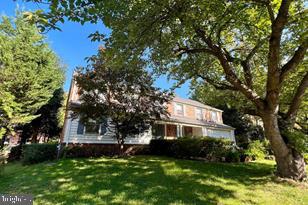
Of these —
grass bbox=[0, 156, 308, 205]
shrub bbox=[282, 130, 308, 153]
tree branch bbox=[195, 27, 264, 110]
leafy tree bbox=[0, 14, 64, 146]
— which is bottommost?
grass bbox=[0, 156, 308, 205]

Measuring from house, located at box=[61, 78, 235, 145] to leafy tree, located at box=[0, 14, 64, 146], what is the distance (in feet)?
8.78

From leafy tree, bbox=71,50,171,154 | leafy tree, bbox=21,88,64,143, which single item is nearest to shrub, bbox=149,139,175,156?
leafy tree, bbox=71,50,171,154

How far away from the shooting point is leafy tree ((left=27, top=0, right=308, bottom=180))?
4.13 m

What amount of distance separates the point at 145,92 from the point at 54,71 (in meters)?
10.3

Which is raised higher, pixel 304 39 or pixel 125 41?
pixel 304 39

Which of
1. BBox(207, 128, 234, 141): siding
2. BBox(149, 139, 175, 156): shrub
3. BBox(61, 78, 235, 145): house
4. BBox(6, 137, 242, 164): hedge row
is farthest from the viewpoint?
BBox(207, 128, 234, 141): siding

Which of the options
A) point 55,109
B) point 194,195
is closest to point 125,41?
point 194,195

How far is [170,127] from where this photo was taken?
21.9 m

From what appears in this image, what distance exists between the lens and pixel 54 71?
18.0m

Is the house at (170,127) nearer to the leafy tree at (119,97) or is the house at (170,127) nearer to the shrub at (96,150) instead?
the shrub at (96,150)

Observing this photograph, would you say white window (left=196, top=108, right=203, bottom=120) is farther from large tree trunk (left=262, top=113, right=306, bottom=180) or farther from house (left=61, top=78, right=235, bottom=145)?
large tree trunk (left=262, top=113, right=306, bottom=180)

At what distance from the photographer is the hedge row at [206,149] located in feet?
42.0

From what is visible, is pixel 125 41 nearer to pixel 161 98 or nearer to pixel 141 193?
pixel 141 193

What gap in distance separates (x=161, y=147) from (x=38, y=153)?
30.1ft
